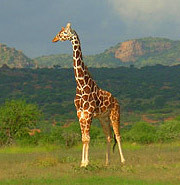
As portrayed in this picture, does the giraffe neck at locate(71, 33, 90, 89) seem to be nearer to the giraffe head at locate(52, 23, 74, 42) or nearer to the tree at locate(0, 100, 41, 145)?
the giraffe head at locate(52, 23, 74, 42)

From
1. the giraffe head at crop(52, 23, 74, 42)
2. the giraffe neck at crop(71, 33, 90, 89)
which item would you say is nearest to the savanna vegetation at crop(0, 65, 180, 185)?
the giraffe neck at crop(71, 33, 90, 89)

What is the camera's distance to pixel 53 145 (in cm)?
2856

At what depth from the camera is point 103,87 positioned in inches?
4958

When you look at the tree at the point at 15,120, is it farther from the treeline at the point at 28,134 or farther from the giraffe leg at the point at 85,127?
the giraffe leg at the point at 85,127

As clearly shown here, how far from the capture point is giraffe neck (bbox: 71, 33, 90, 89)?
1536cm

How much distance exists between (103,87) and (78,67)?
363ft

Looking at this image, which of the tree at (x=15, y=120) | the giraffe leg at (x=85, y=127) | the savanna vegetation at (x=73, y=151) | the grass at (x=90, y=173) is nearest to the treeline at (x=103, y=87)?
the savanna vegetation at (x=73, y=151)

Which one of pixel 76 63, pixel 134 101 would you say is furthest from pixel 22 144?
pixel 134 101

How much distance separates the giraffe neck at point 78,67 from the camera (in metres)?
15.4

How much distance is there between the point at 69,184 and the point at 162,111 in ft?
276

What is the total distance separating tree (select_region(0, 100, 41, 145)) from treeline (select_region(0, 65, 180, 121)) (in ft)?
173

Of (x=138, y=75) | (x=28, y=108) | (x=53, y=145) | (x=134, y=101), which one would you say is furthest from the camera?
(x=138, y=75)

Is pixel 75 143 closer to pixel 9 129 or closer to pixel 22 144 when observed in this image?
pixel 22 144

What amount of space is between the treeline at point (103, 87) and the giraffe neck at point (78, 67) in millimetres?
70095
